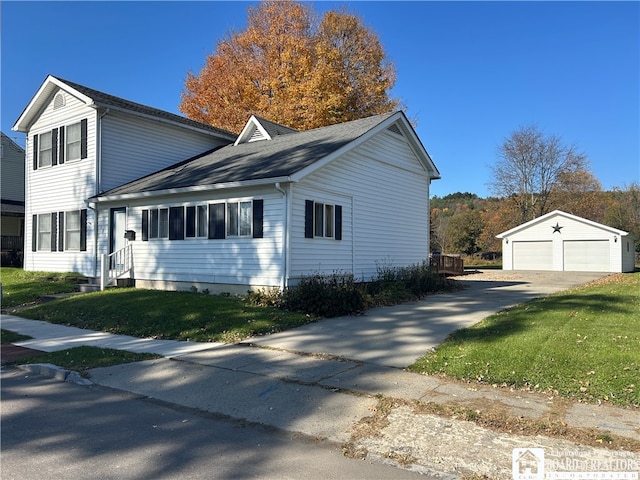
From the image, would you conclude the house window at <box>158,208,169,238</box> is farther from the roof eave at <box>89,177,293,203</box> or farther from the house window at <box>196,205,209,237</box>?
the house window at <box>196,205,209,237</box>

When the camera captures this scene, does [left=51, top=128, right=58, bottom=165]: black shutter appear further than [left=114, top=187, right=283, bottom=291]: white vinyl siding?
Yes

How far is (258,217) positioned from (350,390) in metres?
7.84

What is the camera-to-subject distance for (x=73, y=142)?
1909 cm

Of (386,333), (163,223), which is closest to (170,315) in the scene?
(386,333)

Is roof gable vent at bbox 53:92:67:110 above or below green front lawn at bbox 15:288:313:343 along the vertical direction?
above

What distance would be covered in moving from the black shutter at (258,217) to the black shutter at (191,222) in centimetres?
239

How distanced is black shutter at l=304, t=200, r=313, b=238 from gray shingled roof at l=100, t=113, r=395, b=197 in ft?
3.76

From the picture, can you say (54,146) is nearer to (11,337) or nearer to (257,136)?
(257,136)

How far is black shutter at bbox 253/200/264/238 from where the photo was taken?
13359 millimetres

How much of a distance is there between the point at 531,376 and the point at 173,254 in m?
11.7

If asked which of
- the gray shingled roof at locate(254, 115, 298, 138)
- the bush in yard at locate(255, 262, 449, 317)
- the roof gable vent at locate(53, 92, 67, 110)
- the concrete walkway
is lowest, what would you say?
the concrete walkway

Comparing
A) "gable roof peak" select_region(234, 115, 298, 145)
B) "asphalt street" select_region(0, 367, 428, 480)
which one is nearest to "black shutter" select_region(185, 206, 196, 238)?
"gable roof peak" select_region(234, 115, 298, 145)

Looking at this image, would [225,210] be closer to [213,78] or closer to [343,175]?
[343,175]

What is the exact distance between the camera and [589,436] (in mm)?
4633
